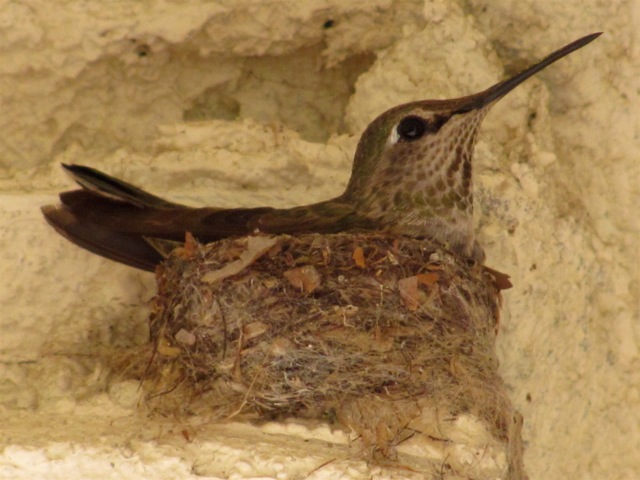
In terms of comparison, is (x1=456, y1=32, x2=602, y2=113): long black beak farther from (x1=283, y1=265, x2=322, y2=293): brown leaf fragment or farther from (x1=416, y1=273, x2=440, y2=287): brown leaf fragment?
(x1=283, y1=265, x2=322, y2=293): brown leaf fragment

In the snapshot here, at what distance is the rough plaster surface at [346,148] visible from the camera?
10.5 ft

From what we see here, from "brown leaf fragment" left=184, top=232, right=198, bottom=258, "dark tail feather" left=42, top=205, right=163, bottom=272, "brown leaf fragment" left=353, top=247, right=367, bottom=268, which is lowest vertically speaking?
"dark tail feather" left=42, top=205, right=163, bottom=272

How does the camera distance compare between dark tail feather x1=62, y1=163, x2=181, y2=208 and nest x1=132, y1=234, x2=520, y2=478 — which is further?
dark tail feather x1=62, y1=163, x2=181, y2=208

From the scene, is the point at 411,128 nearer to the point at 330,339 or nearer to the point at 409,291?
the point at 409,291

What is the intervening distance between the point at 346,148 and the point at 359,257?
79 cm

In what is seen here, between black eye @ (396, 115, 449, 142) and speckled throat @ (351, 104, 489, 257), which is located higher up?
→ black eye @ (396, 115, 449, 142)

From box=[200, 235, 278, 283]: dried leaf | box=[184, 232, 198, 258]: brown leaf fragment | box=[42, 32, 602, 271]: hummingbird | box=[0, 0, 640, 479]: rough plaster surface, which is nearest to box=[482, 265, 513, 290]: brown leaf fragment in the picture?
box=[42, 32, 602, 271]: hummingbird

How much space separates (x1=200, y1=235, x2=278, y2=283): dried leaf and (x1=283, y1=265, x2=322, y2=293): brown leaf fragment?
0.09 meters

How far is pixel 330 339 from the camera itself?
2.80 m

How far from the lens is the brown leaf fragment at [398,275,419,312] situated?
2.86 meters

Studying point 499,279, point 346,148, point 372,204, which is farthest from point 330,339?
point 346,148

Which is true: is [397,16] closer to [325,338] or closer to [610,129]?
[610,129]

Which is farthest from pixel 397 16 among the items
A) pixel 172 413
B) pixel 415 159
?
pixel 172 413

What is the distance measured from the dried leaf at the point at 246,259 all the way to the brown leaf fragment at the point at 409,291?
1.21 feet
